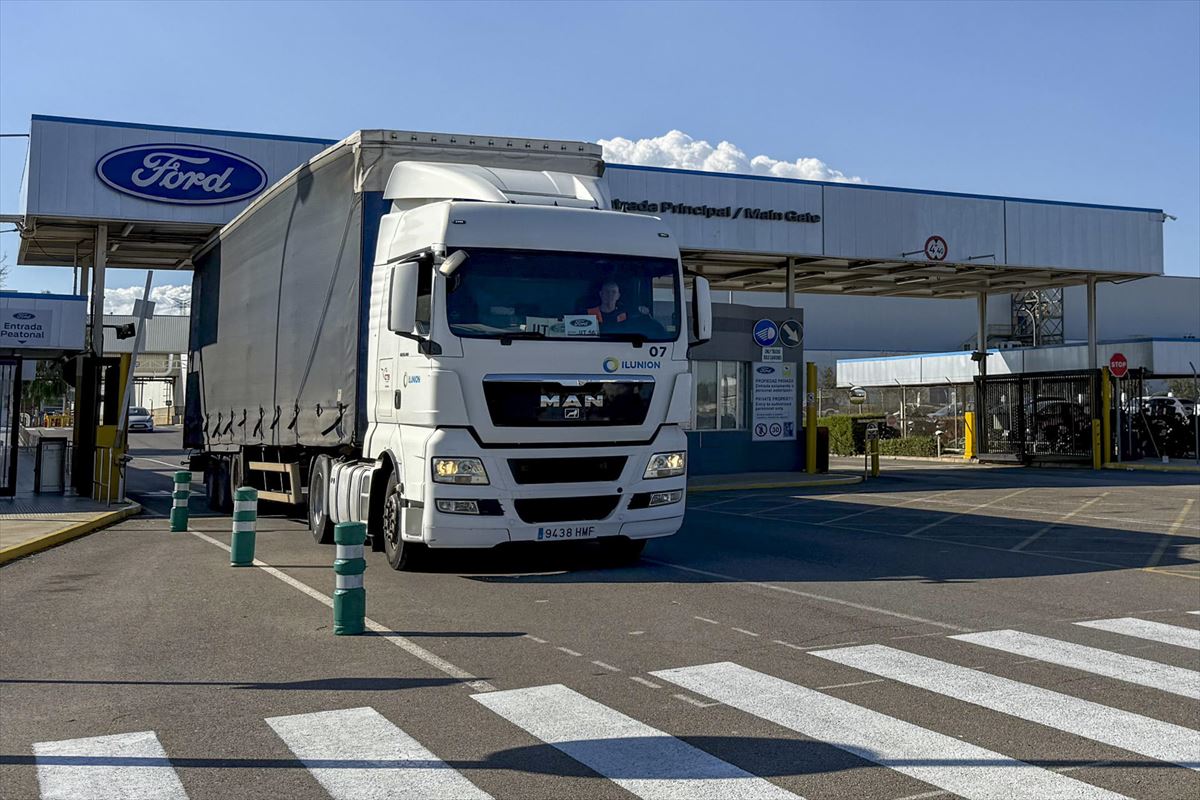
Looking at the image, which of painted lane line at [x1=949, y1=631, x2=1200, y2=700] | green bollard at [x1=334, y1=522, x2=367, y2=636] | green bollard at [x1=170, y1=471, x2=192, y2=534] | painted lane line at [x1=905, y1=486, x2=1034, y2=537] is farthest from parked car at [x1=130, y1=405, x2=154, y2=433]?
painted lane line at [x1=949, y1=631, x2=1200, y2=700]

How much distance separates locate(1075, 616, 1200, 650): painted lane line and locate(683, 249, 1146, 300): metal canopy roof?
2194cm

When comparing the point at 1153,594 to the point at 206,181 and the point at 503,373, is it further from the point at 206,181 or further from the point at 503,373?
the point at 206,181

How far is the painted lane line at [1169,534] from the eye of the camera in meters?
12.9

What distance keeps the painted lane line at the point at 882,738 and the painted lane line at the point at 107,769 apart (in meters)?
2.93

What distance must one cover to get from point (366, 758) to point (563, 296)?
6193 mm

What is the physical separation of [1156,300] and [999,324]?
1597 centimetres

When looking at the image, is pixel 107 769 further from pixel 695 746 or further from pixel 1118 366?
pixel 1118 366

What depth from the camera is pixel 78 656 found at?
7773mm

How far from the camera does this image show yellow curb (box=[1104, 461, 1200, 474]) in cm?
3198

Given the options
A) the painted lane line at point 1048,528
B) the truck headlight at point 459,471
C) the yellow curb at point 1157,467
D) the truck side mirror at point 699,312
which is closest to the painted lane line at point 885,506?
the painted lane line at point 1048,528

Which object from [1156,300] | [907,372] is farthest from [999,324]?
[907,372]

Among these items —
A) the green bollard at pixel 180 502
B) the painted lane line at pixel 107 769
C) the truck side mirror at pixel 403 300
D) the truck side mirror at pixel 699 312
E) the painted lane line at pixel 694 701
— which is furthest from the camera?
the green bollard at pixel 180 502

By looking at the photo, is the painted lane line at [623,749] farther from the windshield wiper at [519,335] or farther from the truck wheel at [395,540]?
the truck wheel at [395,540]

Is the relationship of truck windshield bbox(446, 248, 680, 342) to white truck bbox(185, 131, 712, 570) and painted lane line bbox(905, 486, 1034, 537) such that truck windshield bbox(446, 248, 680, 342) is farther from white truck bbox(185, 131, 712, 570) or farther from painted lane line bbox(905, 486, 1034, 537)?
painted lane line bbox(905, 486, 1034, 537)
